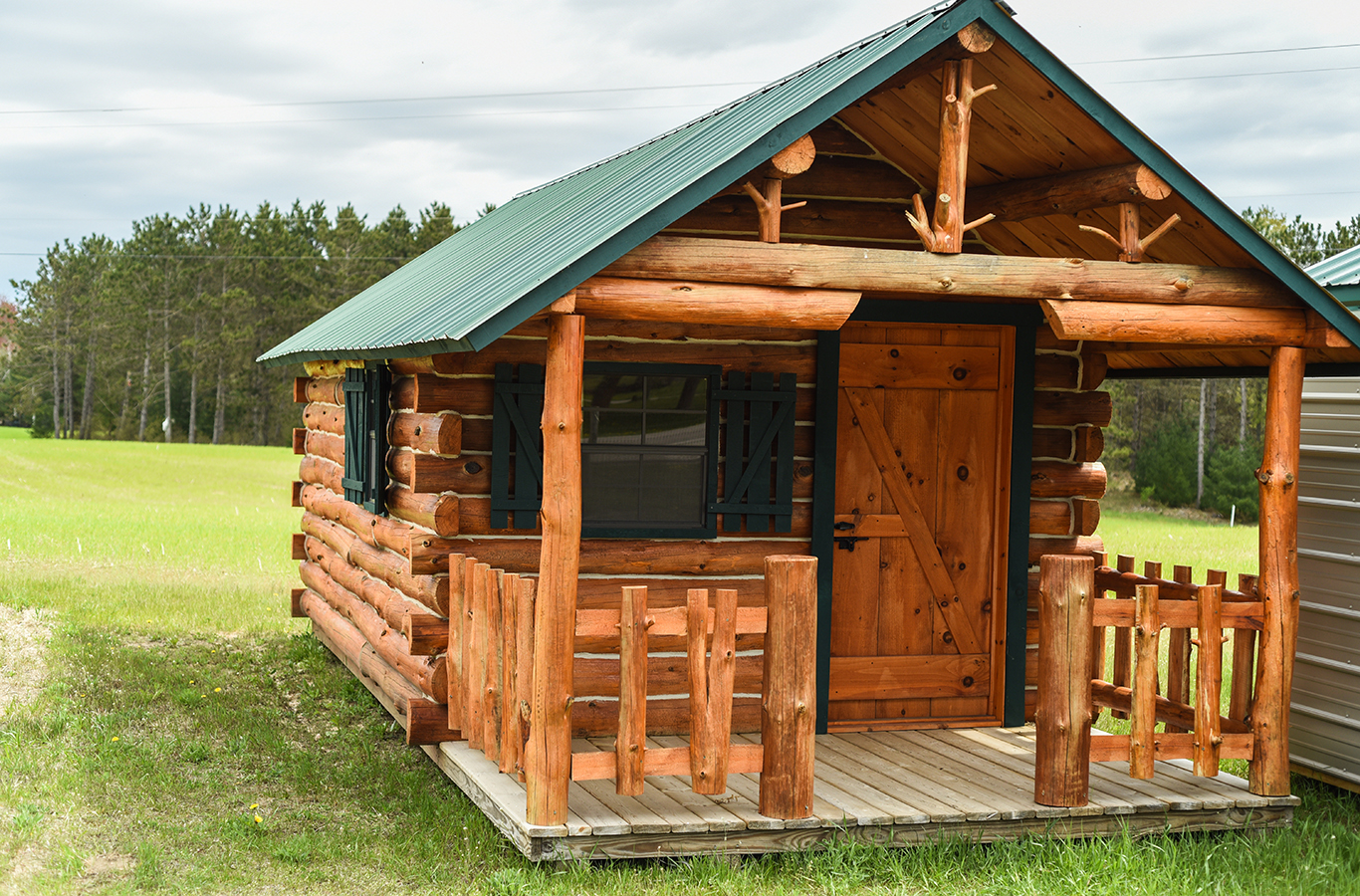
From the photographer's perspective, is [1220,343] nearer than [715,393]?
Yes

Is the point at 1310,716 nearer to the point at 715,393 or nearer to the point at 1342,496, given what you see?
the point at 1342,496

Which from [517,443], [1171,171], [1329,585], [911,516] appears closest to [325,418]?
[517,443]

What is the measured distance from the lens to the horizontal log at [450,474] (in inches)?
302

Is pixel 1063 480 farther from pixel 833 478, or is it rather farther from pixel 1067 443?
pixel 833 478

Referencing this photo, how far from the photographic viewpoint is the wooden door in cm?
841

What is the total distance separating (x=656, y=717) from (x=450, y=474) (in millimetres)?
2041

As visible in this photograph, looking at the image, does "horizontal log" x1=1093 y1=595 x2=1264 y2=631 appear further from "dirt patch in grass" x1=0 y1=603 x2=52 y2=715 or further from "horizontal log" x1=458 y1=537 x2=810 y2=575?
"dirt patch in grass" x1=0 y1=603 x2=52 y2=715

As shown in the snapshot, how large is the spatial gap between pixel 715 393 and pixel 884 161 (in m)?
2.02

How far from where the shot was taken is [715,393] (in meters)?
8.08

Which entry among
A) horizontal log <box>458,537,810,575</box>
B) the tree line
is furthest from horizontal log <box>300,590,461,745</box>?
the tree line

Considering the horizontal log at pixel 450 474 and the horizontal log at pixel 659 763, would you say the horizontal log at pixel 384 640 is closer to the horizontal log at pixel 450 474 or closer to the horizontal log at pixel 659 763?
the horizontal log at pixel 450 474

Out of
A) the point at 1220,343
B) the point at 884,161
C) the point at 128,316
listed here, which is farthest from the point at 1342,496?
the point at 128,316

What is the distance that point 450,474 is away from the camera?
770 cm

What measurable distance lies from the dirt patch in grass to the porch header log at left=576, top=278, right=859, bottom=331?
633 centimetres
